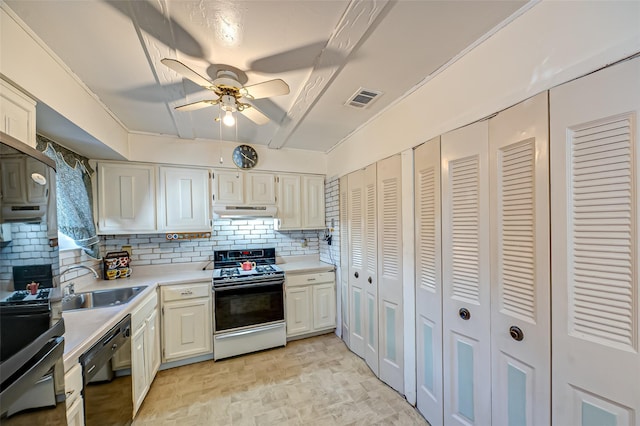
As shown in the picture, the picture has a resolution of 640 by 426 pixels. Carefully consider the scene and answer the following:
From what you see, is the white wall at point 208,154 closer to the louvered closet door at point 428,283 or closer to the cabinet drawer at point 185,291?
the cabinet drawer at point 185,291

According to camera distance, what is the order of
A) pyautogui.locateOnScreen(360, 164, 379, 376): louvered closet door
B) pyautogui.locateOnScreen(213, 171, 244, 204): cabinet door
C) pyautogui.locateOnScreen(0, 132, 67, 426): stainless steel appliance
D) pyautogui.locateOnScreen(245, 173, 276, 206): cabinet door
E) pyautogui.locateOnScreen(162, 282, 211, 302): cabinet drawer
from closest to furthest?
pyautogui.locateOnScreen(0, 132, 67, 426): stainless steel appliance < pyautogui.locateOnScreen(360, 164, 379, 376): louvered closet door < pyautogui.locateOnScreen(162, 282, 211, 302): cabinet drawer < pyautogui.locateOnScreen(213, 171, 244, 204): cabinet door < pyautogui.locateOnScreen(245, 173, 276, 206): cabinet door

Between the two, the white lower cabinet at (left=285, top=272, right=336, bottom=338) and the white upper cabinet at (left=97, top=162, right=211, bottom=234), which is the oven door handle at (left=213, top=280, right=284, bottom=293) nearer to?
the white lower cabinet at (left=285, top=272, right=336, bottom=338)

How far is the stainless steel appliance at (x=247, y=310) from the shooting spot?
103 inches

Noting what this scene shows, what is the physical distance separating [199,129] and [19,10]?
1.49m

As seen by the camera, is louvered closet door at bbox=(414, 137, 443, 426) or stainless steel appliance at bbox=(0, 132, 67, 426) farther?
louvered closet door at bbox=(414, 137, 443, 426)

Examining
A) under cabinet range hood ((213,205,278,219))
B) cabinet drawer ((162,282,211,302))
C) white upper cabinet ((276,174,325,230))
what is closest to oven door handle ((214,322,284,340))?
cabinet drawer ((162,282,211,302))

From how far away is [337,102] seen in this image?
2.05 m

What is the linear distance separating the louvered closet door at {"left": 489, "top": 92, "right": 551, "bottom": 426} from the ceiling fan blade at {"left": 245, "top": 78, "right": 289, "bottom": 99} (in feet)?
3.93

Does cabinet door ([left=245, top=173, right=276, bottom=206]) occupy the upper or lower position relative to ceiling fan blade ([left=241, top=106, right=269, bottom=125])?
lower

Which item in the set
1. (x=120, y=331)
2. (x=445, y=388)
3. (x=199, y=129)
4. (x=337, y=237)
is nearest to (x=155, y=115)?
(x=199, y=129)

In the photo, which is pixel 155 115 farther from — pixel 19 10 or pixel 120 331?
pixel 120 331

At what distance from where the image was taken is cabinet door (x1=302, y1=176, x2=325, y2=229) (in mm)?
3352

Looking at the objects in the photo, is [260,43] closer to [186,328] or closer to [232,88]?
[232,88]

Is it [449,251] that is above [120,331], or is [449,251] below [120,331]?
above
